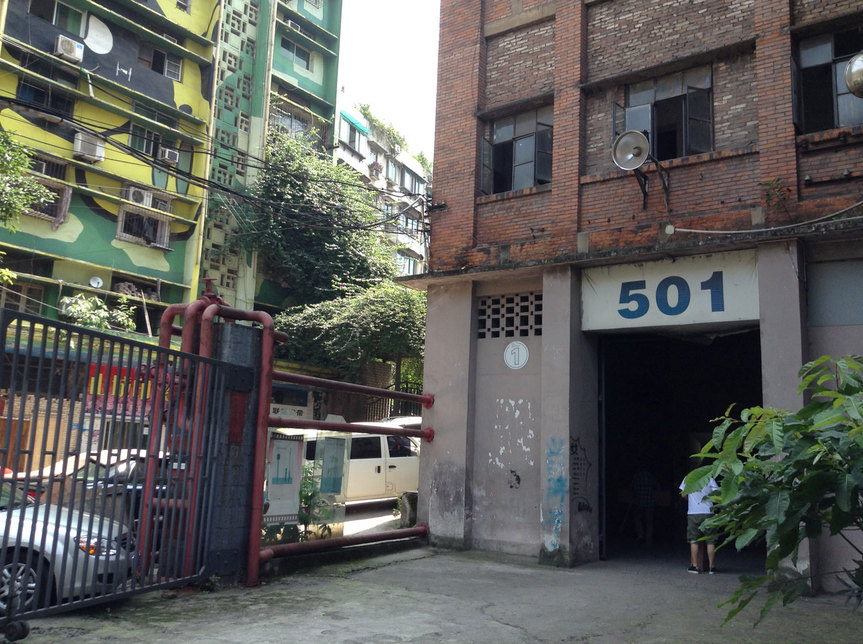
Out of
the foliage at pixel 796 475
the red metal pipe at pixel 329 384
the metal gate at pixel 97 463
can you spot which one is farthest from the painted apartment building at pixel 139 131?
the foliage at pixel 796 475

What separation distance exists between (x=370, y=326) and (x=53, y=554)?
18335 mm

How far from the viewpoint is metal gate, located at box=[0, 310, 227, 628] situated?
4.91 m

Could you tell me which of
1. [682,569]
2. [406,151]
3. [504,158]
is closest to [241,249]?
[406,151]

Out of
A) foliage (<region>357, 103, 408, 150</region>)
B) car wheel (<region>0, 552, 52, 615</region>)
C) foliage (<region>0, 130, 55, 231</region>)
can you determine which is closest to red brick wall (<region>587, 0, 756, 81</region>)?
car wheel (<region>0, 552, 52, 615</region>)

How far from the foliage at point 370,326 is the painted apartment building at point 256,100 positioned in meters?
4.42

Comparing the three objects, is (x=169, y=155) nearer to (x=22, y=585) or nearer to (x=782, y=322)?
(x=782, y=322)

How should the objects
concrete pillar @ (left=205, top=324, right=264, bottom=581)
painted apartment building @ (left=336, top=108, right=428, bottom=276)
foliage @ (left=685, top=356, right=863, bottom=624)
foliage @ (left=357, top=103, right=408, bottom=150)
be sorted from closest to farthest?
foliage @ (left=685, top=356, right=863, bottom=624)
concrete pillar @ (left=205, top=324, right=264, bottom=581)
painted apartment building @ (left=336, top=108, right=428, bottom=276)
foliage @ (left=357, top=103, right=408, bottom=150)

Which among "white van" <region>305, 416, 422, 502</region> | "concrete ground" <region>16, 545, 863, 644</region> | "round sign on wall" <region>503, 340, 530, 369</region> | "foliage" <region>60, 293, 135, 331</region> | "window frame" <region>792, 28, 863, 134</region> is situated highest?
"window frame" <region>792, 28, 863, 134</region>

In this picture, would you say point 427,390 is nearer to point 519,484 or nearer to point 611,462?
point 519,484

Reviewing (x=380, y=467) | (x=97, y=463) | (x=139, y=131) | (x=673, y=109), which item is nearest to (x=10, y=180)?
(x=139, y=131)

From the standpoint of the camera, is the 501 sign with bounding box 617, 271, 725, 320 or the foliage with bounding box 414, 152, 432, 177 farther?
the foliage with bounding box 414, 152, 432, 177

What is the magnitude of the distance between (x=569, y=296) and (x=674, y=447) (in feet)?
23.2

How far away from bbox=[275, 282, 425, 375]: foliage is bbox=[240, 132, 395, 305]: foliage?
2.40 m

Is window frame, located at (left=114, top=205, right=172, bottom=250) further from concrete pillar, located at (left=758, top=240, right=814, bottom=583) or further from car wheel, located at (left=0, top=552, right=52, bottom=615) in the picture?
concrete pillar, located at (left=758, top=240, right=814, bottom=583)
